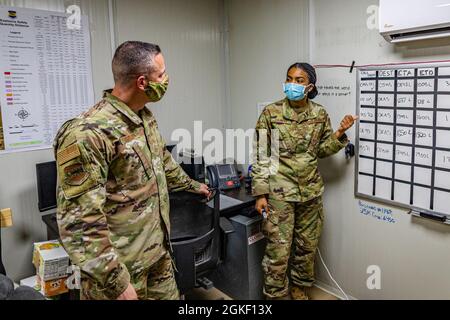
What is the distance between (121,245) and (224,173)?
4.64ft

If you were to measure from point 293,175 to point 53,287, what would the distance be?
56.7 inches

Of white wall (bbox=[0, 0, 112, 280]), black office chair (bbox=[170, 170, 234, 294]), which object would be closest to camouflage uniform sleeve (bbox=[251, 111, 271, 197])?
black office chair (bbox=[170, 170, 234, 294])

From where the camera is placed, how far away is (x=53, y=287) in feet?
6.19

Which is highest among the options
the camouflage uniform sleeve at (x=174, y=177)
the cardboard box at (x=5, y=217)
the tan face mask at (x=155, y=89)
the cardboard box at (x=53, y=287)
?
the tan face mask at (x=155, y=89)

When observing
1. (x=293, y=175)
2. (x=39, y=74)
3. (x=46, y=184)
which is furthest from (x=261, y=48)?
(x=46, y=184)

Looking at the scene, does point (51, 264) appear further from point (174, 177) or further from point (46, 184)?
point (174, 177)

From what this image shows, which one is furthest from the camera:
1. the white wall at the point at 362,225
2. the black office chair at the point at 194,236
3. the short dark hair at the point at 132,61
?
the white wall at the point at 362,225

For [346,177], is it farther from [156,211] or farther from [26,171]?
[26,171]

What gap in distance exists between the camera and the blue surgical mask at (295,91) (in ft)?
6.91

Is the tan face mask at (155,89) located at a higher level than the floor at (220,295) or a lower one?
higher

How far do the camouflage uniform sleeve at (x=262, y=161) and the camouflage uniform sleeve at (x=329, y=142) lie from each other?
0.32 metres

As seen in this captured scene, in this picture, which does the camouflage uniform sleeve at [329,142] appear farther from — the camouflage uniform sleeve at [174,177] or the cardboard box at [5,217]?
the cardboard box at [5,217]

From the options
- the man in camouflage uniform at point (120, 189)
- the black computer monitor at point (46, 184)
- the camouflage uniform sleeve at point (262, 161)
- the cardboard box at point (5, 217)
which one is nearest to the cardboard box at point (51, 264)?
the black computer monitor at point (46, 184)
